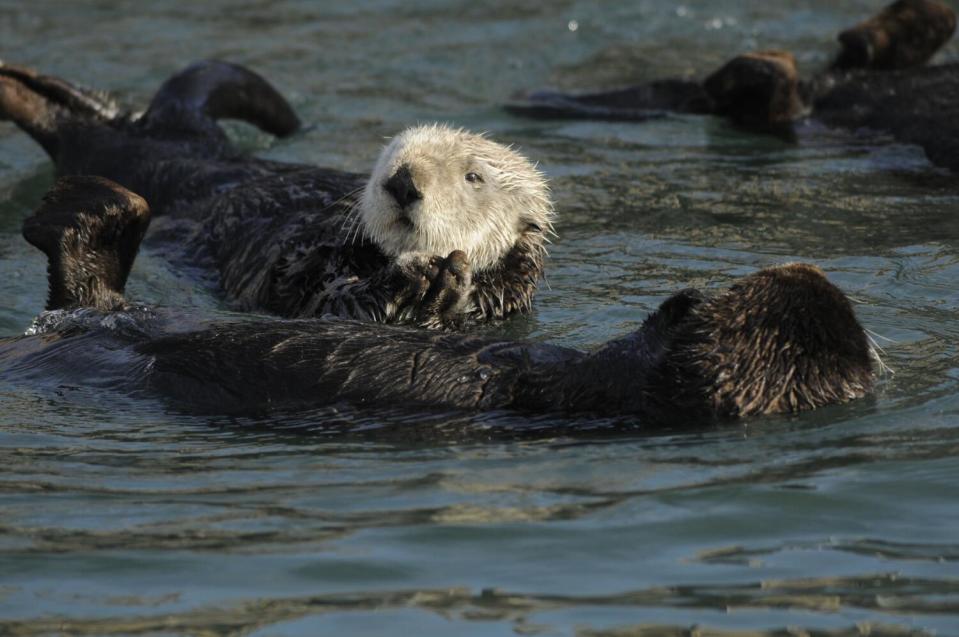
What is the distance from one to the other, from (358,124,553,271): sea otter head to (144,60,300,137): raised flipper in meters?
2.07

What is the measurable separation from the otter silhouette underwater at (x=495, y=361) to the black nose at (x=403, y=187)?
32.1 inches

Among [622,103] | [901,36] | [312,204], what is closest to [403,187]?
[312,204]

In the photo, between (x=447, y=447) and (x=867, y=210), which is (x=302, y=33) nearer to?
(x=867, y=210)

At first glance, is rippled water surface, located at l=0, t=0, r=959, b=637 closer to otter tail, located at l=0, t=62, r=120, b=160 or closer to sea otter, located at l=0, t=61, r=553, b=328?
sea otter, located at l=0, t=61, r=553, b=328

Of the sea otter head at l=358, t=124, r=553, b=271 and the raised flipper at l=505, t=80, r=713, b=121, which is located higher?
the raised flipper at l=505, t=80, r=713, b=121

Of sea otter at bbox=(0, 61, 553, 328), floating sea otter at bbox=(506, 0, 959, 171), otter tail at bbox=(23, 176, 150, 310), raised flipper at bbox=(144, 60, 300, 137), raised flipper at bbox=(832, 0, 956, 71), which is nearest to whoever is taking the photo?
otter tail at bbox=(23, 176, 150, 310)

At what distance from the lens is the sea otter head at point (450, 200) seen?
5621mm

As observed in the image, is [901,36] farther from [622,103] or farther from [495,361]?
[495,361]

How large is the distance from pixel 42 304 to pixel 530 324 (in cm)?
198

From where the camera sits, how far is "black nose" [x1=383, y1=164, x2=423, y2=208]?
5.54m

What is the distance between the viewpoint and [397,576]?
3414 mm

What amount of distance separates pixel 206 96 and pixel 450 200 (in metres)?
2.55

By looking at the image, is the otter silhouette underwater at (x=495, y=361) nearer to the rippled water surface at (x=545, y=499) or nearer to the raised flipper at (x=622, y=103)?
the rippled water surface at (x=545, y=499)

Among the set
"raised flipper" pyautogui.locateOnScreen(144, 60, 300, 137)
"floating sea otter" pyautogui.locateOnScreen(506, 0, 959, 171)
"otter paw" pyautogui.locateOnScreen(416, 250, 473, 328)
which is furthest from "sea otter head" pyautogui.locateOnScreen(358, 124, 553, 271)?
"floating sea otter" pyautogui.locateOnScreen(506, 0, 959, 171)
